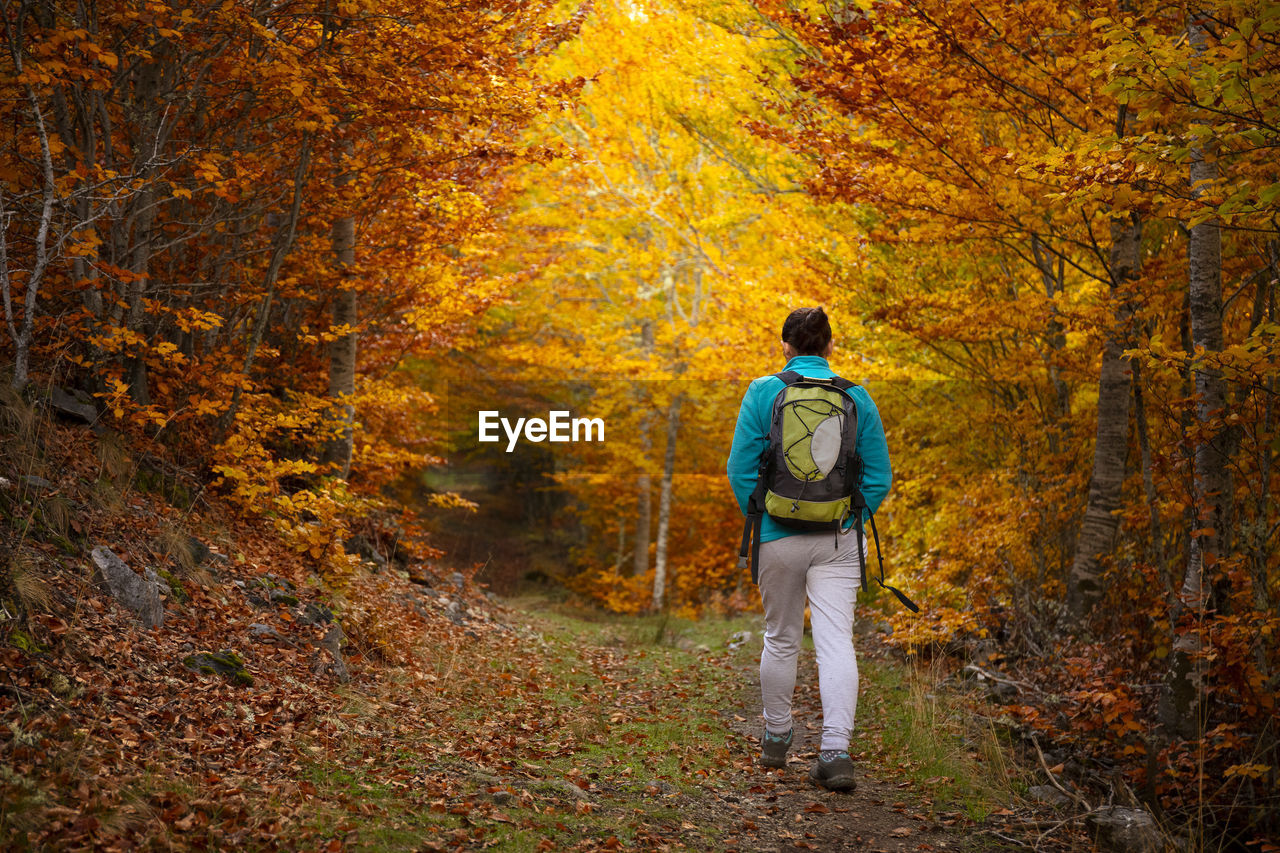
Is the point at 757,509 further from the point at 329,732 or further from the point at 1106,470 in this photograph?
the point at 1106,470

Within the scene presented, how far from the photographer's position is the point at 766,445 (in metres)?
4.12

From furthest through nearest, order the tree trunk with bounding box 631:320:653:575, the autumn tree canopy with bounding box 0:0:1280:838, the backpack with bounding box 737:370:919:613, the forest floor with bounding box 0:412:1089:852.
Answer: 1. the tree trunk with bounding box 631:320:653:575
2. the autumn tree canopy with bounding box 0:0:1280:838
3. the backpack with bounding box 737:370:919:613
4. the forest floor with bounding box 0:412:1089:852

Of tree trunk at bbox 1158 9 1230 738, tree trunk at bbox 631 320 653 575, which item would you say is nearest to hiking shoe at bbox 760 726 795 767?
tree trunk at bbox 1158 9 1230 738

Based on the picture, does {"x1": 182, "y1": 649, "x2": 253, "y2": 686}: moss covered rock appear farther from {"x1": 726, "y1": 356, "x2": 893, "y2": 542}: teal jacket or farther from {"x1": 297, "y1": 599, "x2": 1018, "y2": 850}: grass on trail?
{"x1": 726, "y1": 356, "x2": 893, "y2": 542}: teal jacket

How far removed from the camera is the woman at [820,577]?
13.4 feet

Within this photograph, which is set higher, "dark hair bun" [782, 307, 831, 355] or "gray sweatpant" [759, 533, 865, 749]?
"dark hair bun" [782, 307, 831, 355]

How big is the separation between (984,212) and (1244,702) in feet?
10.9

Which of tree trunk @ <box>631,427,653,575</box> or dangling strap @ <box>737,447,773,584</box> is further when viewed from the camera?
tree trunk @ <box>631,427,653,575</box>

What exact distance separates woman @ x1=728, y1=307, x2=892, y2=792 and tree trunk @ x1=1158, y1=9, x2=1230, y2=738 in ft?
5.95

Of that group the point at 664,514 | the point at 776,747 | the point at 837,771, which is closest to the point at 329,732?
the point at 776,747

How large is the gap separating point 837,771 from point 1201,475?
2495mm

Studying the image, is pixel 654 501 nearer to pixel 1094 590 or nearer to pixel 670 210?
pixel 670 210

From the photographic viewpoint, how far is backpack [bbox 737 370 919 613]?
4000 mm

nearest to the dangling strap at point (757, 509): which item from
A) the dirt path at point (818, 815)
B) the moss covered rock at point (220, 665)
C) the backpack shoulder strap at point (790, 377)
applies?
the backpack shoulder strap at point (790, 377)
